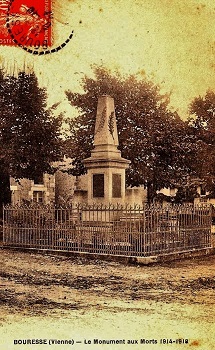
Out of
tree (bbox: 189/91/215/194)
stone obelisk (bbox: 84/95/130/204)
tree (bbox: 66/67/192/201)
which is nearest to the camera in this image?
stone obelisk (bbox: 84/95/130/204)

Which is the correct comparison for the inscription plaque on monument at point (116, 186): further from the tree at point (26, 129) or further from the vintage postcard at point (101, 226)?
the tree at point (26, 129)

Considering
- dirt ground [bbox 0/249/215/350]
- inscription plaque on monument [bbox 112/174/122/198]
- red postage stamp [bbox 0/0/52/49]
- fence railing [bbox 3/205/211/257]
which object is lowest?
dirt ground [bbox 0/249/215/350]

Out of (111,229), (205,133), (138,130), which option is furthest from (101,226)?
(205,133)

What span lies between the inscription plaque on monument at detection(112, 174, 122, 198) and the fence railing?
71cm

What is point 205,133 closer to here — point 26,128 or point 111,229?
point 26,128

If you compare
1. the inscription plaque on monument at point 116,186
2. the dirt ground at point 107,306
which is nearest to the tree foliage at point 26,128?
the inscription plaque on monument at point 116,186

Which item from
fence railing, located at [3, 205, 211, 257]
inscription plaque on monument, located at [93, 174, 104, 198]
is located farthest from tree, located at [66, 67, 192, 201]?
fence railing, located at [3, 205, 211, 257]

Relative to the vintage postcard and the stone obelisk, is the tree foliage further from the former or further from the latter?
the stone obelisk

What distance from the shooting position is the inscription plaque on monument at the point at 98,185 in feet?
51.0

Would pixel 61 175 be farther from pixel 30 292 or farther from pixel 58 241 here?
pixel 30 292

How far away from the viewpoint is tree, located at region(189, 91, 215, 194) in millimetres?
28520

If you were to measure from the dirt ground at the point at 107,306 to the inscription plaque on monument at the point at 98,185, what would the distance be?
3.66 m

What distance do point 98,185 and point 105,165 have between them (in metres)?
0.70

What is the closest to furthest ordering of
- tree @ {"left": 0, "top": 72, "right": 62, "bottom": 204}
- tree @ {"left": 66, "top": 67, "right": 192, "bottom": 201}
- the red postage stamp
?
the red postage stamp
tree @ {"left": 0, "top": 72, "right": 62, "bottom": 204}
tree @ {"left": 66, "top": 67, "right": 192, "bottom": 201}
